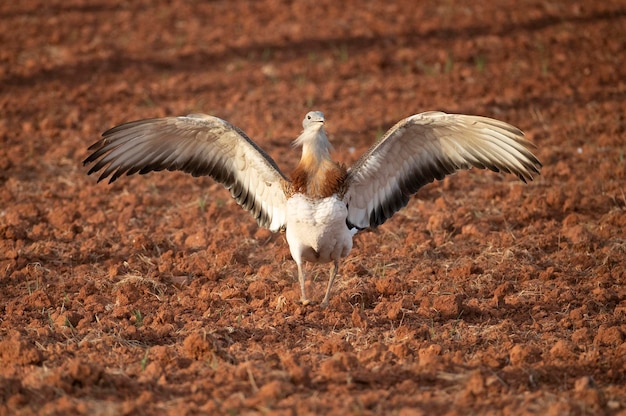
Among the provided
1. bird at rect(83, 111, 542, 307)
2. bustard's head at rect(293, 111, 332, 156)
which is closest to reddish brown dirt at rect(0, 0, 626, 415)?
bird at rect(83, 111, 542, 307)

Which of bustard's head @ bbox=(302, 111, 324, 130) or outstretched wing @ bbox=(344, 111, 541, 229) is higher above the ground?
bustard's head @ bbox=(302, 111, 324, 130)

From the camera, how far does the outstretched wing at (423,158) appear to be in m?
6.62

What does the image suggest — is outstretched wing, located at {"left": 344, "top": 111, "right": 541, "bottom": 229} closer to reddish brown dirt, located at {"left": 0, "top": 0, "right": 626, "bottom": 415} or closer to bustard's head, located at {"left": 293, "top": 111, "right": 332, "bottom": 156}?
bustard's head, located at {"left": 293, "top": 111, "right": 332, "bottom": 156}

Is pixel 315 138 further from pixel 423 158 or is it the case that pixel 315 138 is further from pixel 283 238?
pixel 283 238

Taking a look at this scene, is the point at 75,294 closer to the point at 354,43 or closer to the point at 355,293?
the point at 355,293

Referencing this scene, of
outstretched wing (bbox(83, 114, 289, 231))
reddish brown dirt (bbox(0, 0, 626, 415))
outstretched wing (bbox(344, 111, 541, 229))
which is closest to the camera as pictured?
reddish brown dirt (bbox(0, 0, 626, 415))

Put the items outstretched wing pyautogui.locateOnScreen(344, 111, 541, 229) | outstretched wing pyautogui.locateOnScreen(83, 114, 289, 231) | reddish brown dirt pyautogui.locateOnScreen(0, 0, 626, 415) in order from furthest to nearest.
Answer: outstretched wing pyautogui.locateOnScreen(83, 114, 289, 231), outstretched wing pyautogui.locateOnScreen(344, 111, 541, 229), reddish brown dirt pyautogui.locateOnScreen(0, 0, 626, 415)

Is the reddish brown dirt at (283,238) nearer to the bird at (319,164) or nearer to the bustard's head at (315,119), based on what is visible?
the bird at (319,164)

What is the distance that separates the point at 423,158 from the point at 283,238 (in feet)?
6.56

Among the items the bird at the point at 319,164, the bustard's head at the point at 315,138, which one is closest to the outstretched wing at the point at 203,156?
the bird at the point at 319,164

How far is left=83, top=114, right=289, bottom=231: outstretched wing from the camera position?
6.80 metres

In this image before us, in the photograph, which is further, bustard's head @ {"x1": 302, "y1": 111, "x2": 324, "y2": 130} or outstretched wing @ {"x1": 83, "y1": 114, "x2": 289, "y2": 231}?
outstretched wing @ {"x1": 83, "y1": 114, "x2": 289, "y2": 231}

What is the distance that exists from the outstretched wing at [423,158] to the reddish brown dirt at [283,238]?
697 mm

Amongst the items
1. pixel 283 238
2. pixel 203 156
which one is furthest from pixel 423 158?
pixel 283 238
